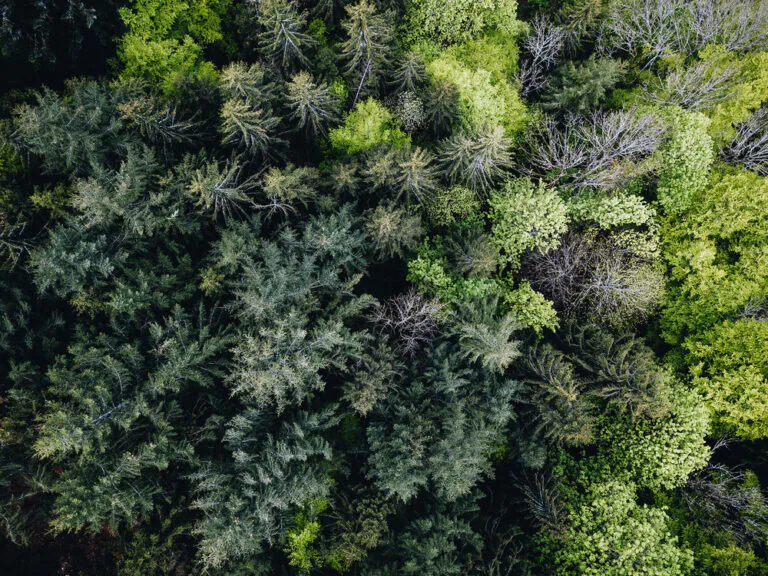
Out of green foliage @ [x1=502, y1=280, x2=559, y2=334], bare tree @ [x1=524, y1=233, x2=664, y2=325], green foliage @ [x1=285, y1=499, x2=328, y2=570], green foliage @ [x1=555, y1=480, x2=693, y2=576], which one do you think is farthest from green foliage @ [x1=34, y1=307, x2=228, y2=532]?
green foliage @ [x1=555, y1=480, x2=693, y2=576]

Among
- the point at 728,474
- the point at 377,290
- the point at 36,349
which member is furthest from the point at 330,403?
the point at 728,474

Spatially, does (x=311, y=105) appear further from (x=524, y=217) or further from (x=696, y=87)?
(x=696, y=87)

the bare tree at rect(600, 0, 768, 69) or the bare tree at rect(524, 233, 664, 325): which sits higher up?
the bare tree at rect(600, 0, 768, 69)

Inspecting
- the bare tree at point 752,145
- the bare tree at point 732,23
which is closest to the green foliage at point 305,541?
the bare tree at point 752,145

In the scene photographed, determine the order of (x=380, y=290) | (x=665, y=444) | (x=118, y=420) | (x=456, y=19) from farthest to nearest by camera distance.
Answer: (x=380, y=290), (x=456, y=19), (x=665, y=444), (x=118, y=420)

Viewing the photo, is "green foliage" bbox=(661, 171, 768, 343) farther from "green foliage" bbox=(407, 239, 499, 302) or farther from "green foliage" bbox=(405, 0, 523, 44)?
"green foliage" bbox=(405, 0, 523, 44)

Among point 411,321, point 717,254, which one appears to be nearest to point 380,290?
point 411,321
